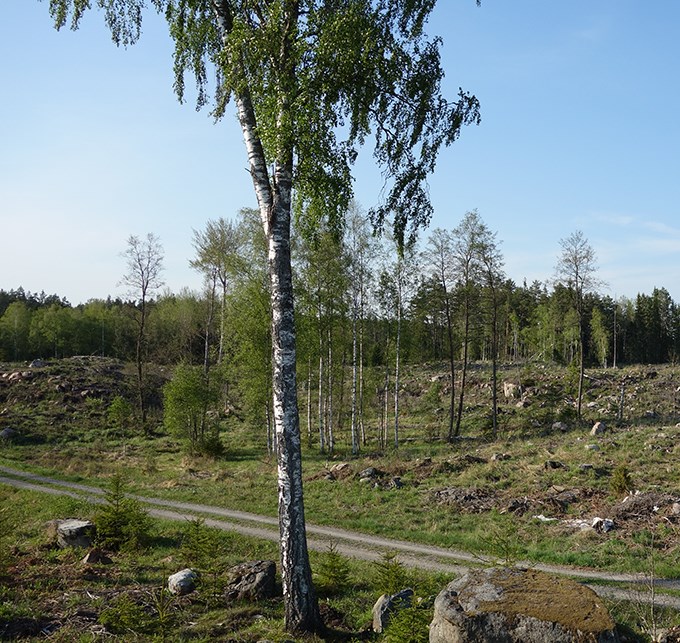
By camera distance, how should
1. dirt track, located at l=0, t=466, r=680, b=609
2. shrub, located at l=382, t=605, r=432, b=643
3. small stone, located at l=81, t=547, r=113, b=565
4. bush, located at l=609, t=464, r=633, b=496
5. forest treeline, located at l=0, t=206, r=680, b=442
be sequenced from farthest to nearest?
forest treeline, located at l=0, t=206, r=680, b=442 < bush, located at l=609, t=464, r=633, b=496 < small stone, located at l=81, t=547, r=113, b=565 < dirt track, located at l=0, t=466, r=680, b=609 < shrub, located at l=382, t=605, r=432, b=643

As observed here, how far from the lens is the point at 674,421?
28875mm

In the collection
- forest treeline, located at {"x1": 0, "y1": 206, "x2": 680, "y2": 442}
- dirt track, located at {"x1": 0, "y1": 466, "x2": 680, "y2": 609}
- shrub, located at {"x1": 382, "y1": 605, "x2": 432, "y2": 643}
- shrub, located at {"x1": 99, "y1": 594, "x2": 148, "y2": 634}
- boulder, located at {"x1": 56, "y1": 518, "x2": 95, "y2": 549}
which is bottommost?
dirt track, located at {"x1": 0, "y1": 466, "x2": 680, "y2": 609}

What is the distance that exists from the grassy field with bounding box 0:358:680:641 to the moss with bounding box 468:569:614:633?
94cm

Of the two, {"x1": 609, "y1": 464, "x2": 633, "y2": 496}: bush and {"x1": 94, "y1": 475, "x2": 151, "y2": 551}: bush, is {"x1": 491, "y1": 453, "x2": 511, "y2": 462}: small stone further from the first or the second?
{"x1": 94, "y1": 475, "x2": 151, "y2": 551}: bush

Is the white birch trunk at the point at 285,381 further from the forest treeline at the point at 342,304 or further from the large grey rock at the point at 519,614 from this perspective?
the forest treeline at the point at 342,304

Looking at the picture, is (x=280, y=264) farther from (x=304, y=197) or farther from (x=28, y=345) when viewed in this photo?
(x=28, y=345)

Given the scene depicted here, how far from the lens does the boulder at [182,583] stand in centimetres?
862

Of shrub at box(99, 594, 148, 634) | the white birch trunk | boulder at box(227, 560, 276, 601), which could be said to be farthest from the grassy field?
the white birch trunk

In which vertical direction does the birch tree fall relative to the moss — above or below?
above

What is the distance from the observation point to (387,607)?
23.5 feet

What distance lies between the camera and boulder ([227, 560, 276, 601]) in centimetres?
849

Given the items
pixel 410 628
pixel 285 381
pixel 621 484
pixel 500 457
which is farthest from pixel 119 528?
pixel 500 457

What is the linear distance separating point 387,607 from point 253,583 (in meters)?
2.50

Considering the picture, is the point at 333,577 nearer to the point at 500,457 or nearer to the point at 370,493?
the point at 370,493
